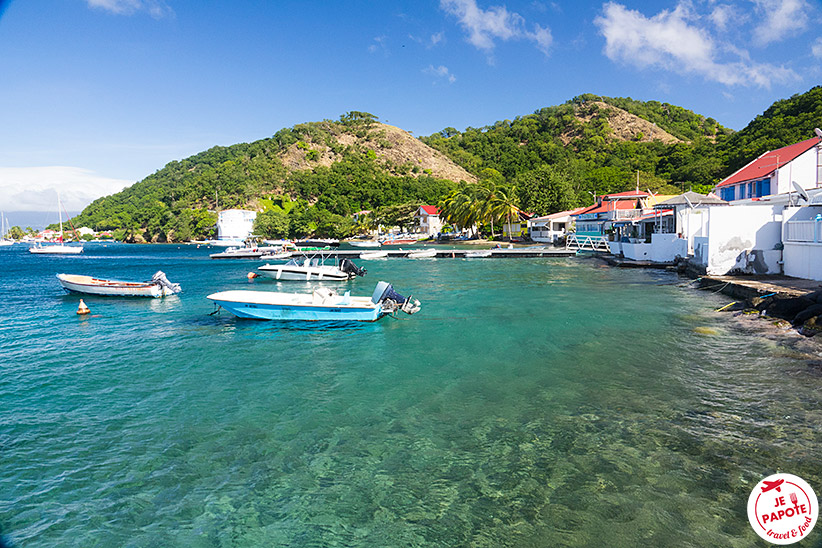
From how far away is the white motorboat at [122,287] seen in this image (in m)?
29.5

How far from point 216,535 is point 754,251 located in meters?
28.1

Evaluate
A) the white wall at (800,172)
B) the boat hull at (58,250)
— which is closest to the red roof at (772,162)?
the white wall at (800,172)

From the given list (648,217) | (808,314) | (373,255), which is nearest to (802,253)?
(808,314)

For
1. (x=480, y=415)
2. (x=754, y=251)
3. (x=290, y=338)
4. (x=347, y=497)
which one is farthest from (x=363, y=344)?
(x=754, y=251)

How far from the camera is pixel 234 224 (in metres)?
121

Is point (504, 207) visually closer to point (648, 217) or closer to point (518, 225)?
point (518, 225)

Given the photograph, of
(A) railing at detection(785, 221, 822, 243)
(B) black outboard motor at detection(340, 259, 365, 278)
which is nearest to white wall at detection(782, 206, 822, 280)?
(A) railing at detection(785, 221, 822, 243)

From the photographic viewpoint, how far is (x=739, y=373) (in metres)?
12.2

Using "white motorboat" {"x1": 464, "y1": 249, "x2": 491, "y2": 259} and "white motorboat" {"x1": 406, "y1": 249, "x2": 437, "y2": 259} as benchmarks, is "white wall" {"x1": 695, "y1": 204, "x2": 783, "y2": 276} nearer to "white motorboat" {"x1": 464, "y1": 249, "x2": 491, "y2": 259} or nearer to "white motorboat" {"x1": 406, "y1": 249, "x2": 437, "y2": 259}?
"white motorboat" {"x1": 464, "y1": 249, "x2": 491, "y2": 259}

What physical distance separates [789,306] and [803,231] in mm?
6445

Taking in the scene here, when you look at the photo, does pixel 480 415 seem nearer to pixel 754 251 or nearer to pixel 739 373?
pixel 739 373

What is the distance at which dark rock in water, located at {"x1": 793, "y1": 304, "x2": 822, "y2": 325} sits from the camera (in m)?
15.6

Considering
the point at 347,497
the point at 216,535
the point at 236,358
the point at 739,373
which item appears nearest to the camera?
the point at 216,535

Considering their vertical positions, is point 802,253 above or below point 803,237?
below
